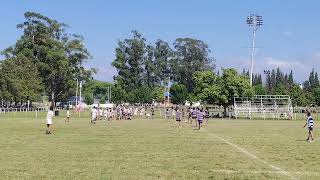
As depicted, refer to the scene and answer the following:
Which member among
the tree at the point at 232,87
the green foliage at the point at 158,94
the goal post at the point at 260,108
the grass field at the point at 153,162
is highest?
the green foliage at the point at 158,94

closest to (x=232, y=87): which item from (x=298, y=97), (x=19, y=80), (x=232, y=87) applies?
(x=232, y=87)

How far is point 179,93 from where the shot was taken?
14550 centimetres

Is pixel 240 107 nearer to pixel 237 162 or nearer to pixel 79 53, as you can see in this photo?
pixel 79 53

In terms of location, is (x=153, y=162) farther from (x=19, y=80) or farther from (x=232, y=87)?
(x=19, y=80)

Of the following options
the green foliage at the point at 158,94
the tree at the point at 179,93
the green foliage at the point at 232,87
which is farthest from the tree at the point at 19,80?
the green foliage at the point at 158,94

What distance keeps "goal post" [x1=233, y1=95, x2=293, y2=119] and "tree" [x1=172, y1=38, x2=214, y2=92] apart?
6822 cm

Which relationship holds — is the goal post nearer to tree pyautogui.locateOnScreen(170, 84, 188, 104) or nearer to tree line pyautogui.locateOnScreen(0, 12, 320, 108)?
tree line pyautogui.locateOnScreen(0, 12, 320, 108)

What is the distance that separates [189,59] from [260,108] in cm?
7529

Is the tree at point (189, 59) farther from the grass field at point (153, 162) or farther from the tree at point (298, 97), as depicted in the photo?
the grass field at point (153, 162)

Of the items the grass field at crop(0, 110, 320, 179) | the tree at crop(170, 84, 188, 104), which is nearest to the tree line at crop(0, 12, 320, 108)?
the tree at crop(170, 84, 188, 104)

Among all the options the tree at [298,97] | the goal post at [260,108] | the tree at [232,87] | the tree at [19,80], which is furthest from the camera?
the tree at [298,97]

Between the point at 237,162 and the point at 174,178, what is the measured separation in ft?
15.6

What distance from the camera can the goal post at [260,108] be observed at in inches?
3241

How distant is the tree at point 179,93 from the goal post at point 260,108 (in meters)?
56.4
